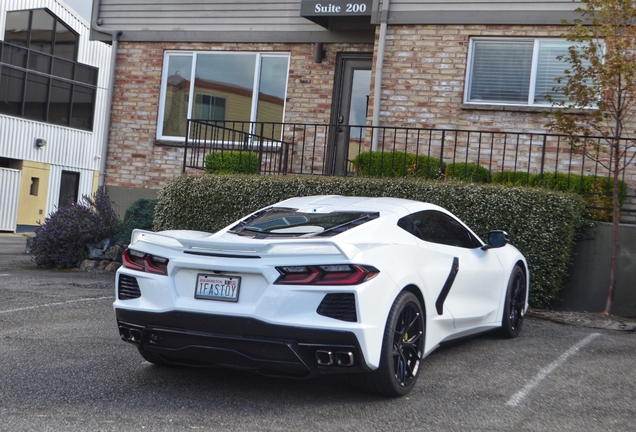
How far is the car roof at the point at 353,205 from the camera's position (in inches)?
228

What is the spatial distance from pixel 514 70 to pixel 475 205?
3.53m

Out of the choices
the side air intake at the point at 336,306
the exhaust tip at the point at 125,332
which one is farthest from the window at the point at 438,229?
the exhaust tip at the point at 125,332

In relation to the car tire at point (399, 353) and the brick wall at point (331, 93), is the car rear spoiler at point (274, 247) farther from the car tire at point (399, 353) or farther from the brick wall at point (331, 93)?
the brick wall at point (331, 93)

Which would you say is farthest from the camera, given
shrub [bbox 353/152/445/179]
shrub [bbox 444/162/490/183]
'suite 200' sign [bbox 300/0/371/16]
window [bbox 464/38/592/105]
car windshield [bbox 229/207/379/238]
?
'suite 200' sign [bbox 300/0/371/16]

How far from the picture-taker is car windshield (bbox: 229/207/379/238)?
5.42 meters

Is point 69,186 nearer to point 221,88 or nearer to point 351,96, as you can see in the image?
point 221,88

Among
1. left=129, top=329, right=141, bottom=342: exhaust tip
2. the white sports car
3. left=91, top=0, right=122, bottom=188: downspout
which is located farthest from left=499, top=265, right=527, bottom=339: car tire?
left=91, top=0, right=122, bottom=188: downspout

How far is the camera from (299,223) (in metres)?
5.65

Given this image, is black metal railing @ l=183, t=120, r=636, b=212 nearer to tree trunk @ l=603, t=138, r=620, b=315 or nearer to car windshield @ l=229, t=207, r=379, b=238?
tree trunk @ l=603, t=138, r=620, b=315

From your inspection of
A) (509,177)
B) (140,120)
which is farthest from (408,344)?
(140,120)

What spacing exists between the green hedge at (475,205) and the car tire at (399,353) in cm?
445

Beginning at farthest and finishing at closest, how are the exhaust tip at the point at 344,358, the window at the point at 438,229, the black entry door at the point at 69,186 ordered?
the black entry door at the point at 69,186 < the window at the point at 438,229 < the exhaust tip at the point at 344,358

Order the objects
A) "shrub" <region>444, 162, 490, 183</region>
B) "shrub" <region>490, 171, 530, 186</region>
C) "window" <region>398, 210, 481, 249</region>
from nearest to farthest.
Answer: "window" <region>398, 210, 481, 249</region>, "shrub" <region>490, 171, 530, 186</region>, "shrub" <region>444, 162, 490, 183</region>

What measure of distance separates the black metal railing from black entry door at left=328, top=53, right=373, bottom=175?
40 millimetres
